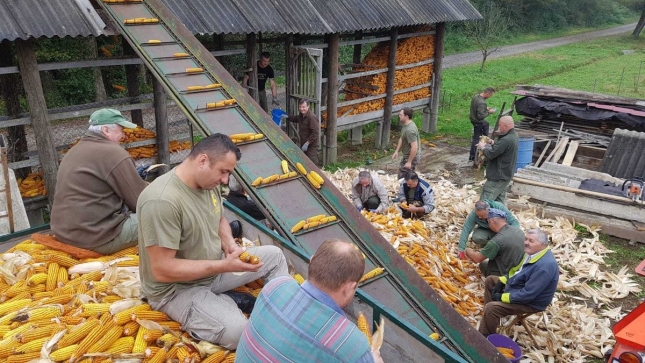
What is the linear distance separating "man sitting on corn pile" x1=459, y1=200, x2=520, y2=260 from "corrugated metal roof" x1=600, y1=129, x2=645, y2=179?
6.20 meters

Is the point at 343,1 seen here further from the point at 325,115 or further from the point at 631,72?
the point at 631,72

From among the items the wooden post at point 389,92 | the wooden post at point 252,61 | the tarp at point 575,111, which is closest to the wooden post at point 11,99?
the wooden post at point 252,61

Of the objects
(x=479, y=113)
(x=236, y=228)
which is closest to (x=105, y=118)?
(x=236, y=228)

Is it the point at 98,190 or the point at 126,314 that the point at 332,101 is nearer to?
the point at 98,190

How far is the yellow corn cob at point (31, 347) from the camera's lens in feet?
12.2

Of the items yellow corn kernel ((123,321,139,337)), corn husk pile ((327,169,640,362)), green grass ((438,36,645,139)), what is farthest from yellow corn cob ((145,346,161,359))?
green grass ((438,36,645,139))

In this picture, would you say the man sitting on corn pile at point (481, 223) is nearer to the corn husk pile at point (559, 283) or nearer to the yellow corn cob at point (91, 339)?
the corn husk pile at point (559, 283)

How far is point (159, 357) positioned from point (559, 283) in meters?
7.31

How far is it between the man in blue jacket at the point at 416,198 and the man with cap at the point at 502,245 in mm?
2390

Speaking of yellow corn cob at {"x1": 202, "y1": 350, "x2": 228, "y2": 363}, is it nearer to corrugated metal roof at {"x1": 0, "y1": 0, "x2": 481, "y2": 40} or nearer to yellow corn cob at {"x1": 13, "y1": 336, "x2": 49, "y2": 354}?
yellow corn cob at {"x1": 13, "y1": 336, "x2": 49, "y2": 354}

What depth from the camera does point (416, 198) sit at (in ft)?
32.7

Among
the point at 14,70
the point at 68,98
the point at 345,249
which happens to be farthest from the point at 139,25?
the point at 68,98

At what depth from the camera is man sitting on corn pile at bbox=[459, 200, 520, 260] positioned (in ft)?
24.9

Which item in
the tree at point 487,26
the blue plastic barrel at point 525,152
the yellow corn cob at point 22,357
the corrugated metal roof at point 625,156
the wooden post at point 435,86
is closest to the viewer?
the yellow corn cob at point 22,357
